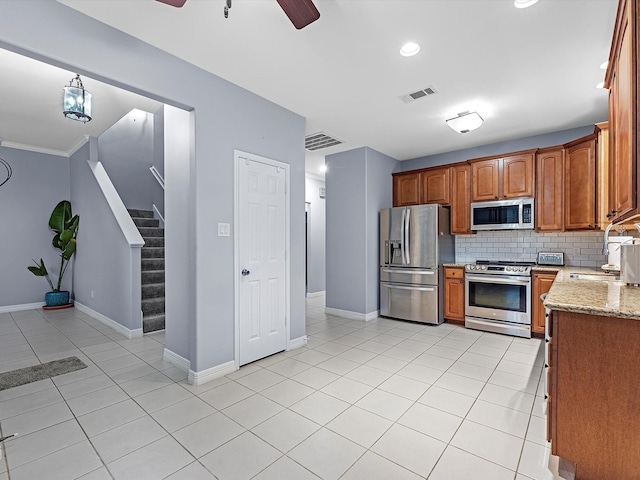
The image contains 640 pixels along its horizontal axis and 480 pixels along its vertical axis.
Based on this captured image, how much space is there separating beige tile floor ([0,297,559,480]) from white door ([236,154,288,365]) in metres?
0.28

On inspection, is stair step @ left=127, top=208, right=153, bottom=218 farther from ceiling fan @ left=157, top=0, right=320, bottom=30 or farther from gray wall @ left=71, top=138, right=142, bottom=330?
ceiling fan @ left=157, top=0, right=320, bottom=30

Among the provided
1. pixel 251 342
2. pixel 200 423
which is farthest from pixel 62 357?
pixel 200 423

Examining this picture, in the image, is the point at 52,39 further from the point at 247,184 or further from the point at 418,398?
the point at 418,398

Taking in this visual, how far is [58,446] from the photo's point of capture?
1.95 m

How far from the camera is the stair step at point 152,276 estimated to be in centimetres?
474

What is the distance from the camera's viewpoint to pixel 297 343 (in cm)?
378

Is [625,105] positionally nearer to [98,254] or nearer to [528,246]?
[528,246]

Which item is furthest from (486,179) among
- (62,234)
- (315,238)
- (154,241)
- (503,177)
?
(62,234)

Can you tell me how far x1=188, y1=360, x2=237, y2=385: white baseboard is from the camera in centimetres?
279

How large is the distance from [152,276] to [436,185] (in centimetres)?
478

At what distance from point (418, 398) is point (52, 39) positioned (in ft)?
12.0

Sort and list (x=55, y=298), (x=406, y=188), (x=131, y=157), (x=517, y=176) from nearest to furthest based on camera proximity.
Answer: (x=517, y=176) < (x=406, y=188) < (x=55, y=298) < (x=131, y=157)

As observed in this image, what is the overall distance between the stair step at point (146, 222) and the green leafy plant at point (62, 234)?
37.0 inches

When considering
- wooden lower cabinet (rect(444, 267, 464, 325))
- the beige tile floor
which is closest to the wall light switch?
the beige tile floor
